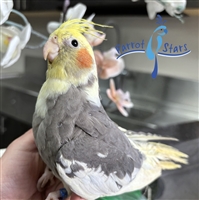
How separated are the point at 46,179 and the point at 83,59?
0.76ft

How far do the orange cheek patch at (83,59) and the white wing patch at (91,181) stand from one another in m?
0.10

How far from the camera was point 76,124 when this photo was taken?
0.29 m

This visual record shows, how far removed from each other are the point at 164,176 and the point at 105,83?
305mm

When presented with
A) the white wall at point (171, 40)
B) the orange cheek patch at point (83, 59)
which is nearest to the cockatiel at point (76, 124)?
the orange cheek patch at point (83, 59)

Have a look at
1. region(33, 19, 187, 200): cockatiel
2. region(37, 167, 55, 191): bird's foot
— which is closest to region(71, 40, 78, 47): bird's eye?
region(33, 19, 187, 200): cockatiel

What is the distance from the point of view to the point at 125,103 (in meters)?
0.56

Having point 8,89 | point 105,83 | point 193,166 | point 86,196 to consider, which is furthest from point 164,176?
point 8,89

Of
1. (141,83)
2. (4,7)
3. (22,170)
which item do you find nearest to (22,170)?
(22,170)

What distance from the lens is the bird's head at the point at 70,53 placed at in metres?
0.28

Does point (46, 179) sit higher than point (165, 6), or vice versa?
point (165, 6)

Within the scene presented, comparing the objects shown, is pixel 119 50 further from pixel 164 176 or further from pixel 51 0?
pixel 51 0

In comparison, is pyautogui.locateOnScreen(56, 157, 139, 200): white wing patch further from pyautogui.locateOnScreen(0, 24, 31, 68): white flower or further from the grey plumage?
pyautogui.locateOnScreen(0, 24, 31, 68): white flower

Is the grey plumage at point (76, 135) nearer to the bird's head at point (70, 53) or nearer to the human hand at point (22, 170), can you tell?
the bird's head at point (70, 53)

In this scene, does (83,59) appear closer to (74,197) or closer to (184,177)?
(74,197)
